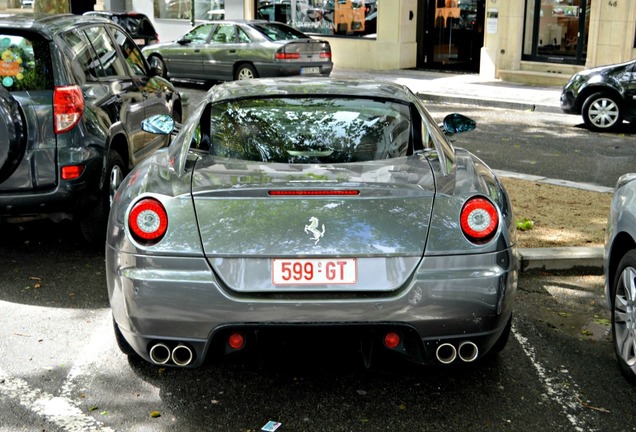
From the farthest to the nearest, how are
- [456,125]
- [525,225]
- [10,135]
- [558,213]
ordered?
[558,213] < [525,225] < [10,135] < [456,125]

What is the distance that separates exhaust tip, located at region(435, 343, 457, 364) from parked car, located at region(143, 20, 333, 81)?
15563 mm

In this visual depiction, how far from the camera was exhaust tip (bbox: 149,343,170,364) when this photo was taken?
13.9 feet

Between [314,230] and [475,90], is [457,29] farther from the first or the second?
[314,230]

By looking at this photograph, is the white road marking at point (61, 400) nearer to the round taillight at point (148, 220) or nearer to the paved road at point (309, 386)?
the paved road at point (309, 386)

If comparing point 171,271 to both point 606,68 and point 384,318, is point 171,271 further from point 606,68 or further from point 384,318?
point 606,68

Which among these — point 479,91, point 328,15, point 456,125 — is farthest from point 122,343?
point 328,15

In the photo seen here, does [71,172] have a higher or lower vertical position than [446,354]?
higher

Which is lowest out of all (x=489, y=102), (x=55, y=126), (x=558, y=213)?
(x=489, y=102)

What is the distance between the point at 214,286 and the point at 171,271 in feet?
0.71

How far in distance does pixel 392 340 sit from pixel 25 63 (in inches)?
153

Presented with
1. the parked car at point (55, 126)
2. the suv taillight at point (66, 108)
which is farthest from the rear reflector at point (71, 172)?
the suv taillight at point (66, 108)

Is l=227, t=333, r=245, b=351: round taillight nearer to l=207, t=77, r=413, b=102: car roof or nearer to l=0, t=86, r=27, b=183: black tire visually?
l=207, t=77, r=413, b=102: car roof

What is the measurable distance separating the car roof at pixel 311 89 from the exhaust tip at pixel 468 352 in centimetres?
158

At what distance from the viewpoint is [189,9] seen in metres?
28.9
